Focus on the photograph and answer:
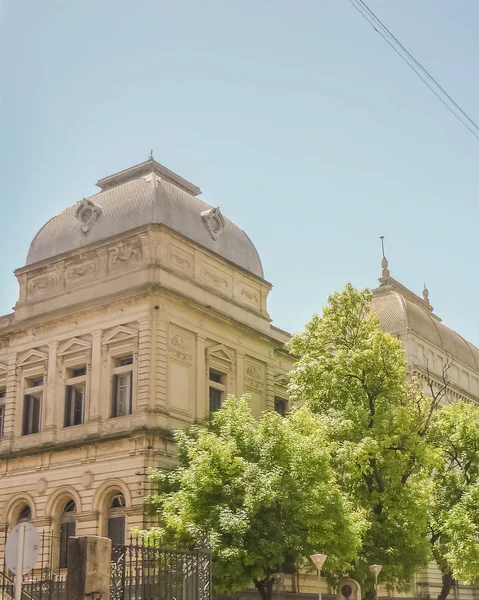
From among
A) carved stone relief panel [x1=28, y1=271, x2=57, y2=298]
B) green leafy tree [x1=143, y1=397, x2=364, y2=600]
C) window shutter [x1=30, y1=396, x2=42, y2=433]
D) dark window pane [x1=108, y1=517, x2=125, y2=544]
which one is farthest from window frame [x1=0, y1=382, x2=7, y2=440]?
green leafy tree [x1=143, y1=397, x2=364, y2=600]

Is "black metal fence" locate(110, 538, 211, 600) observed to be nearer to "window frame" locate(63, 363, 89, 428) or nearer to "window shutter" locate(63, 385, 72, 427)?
"window frame" locate(63, 363, 89, 428)

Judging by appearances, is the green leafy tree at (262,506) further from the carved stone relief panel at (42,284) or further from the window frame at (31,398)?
the carved stone relief panel at (42,284)

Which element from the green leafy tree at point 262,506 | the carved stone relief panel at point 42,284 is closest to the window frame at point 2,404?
the carved stone relief panel at point 42,284

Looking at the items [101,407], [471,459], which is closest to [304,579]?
[471,459]

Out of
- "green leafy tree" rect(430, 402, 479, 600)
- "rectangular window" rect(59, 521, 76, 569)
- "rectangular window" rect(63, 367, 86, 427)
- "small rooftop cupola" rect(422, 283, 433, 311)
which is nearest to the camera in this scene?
"green leafy tree" rect(430, 402, 479, 600)

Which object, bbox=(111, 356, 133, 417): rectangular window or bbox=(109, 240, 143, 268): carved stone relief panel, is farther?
bbox=(109, 240, 143, 268): carved stone relief panel

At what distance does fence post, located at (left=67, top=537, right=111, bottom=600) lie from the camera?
13.4 metres

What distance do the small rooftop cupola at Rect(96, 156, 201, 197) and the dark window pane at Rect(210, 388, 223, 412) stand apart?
9358 mm

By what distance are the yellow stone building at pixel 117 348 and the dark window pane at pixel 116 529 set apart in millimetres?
67

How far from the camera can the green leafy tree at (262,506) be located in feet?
77.5

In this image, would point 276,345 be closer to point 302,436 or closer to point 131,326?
point 131,326

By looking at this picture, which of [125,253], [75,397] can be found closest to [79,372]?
[75,397]

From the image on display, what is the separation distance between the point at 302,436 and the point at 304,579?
1202 centimetres

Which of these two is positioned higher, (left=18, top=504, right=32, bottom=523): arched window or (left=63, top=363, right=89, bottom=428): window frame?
(left=63, top=363, right=89, bottom=428): window frame
